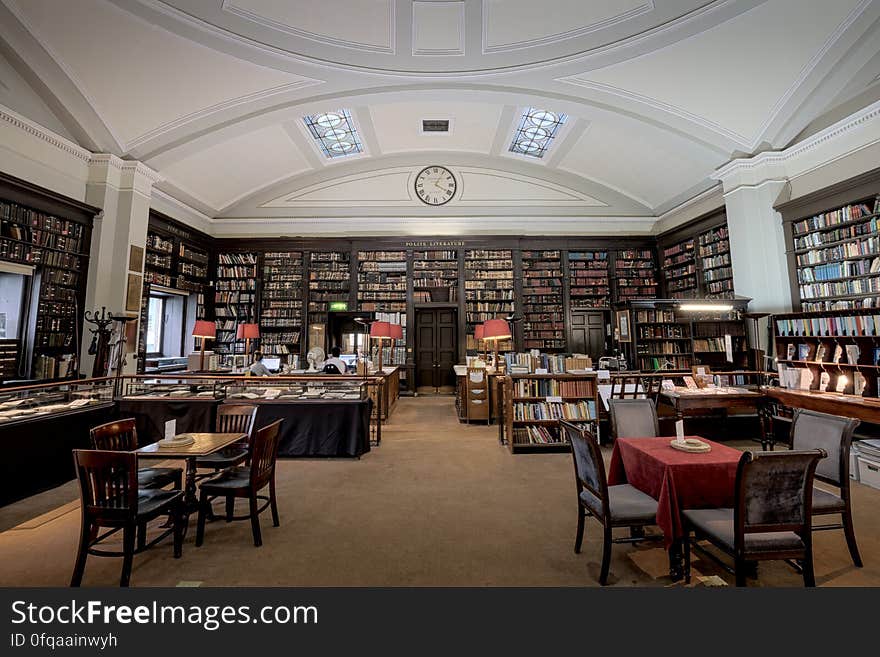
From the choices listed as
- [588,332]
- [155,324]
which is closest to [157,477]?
[155,324]

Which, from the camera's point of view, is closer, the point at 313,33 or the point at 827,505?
the point at 827,505

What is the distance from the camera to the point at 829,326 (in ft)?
15.9

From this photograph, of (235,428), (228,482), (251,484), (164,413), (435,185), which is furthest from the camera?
(435,185)

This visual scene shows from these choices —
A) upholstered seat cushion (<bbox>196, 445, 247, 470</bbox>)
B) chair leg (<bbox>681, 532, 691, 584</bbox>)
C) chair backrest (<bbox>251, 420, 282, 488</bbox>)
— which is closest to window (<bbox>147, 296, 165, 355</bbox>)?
upholstered seat cushion (<bbox>196, 445, 247, 470</bbox>)

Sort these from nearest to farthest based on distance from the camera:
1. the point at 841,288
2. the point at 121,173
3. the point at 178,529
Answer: the point at 178,529 < the point at 841,288 < the point at 121,173

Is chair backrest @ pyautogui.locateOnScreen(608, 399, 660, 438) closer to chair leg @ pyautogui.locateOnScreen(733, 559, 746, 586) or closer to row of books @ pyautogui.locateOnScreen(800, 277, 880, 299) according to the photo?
chair leg @ pyautogui.locateOnScreen(733, 559, 746, 586)

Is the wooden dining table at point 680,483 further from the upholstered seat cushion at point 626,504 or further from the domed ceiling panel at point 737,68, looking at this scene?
the domed ceiling panel at point 737,68

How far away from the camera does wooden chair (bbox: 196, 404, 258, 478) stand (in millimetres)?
2871

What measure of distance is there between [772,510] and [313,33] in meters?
6.25

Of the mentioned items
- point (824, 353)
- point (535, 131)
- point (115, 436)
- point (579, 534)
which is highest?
point (535, 131)

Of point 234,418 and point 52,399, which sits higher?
point 52,399

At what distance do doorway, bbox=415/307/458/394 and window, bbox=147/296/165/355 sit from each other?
5.60 meters

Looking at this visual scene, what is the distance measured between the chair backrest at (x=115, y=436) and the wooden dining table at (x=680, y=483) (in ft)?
11.4

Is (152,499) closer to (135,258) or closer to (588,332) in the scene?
(135,258)
